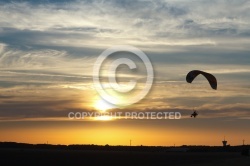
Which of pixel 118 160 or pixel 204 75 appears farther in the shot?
pixel 118 160

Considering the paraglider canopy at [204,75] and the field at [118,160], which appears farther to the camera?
the paraglider canopy at [204,75]

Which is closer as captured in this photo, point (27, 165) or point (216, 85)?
point (27, 165)

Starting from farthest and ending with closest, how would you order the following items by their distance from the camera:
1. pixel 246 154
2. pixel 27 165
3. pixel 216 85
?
pixel 246 154 → pixel 216 85 → pixel 27 165

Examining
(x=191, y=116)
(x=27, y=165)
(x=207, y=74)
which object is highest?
(x=207, y=74)

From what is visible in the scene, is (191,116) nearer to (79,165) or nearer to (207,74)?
(207,74)

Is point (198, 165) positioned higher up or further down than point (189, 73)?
further down

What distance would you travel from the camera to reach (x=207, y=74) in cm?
6888

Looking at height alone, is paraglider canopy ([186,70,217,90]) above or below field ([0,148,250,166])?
above

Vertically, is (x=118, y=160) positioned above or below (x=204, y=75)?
below

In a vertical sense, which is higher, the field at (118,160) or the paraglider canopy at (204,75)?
the paraglider canopy at (204,75)

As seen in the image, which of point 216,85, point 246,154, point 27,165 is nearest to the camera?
point 27,165

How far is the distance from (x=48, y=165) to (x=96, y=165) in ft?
19.9

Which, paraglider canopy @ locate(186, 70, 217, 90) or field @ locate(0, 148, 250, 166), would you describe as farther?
paraglider canopy @ locate(186, 70, 217, 90)

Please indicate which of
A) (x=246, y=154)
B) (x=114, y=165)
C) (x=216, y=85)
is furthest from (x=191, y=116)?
(x=246, y=154)
